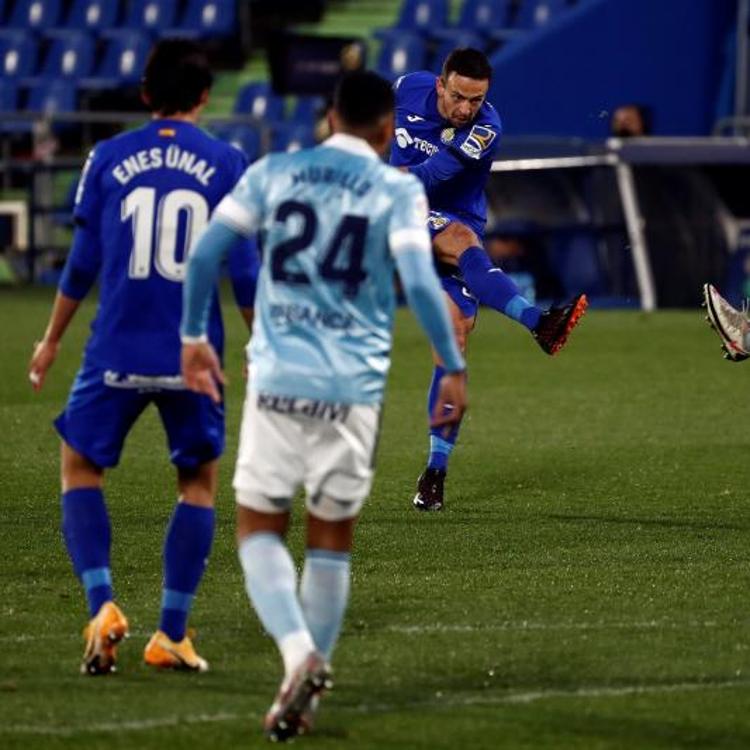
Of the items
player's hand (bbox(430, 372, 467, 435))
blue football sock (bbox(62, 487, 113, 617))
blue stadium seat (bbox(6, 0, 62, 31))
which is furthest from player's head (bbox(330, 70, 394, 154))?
blue stadium seat (bbox(6, 0, 62, 31))

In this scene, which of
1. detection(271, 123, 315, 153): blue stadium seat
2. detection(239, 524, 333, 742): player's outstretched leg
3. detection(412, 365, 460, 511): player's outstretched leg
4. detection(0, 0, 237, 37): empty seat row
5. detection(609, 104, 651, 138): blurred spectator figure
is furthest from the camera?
detection(0, 0, 237, 37): empty seat row

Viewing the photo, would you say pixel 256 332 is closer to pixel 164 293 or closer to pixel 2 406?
pixel 164 293

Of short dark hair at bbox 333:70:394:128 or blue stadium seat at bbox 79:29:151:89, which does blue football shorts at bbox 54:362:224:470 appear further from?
blue stadium seat at bbox 79:29:151:89

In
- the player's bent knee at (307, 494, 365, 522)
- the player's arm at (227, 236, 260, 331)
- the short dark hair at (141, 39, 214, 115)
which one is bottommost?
the player's bent knee at (307, 494, 365, 522)

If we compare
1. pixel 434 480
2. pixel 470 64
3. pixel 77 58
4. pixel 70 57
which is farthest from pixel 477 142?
pixel 70 57

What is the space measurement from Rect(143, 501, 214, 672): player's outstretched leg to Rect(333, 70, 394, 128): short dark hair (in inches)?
54.2

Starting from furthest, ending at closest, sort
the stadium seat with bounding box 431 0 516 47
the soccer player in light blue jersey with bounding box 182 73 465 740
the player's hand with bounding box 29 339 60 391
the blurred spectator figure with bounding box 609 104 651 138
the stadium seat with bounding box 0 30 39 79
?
1. the stadium seat with bounding box 0 30 39 79
2. the stadium seat with bounding box 431 0 516 47
3. the blurred spectator figure with bounding box 609 104 651 138
4. the player's hand with bounding box 29 339 60 391
5. the soccer player in light blue jersey with bounding box 182 73 465 740

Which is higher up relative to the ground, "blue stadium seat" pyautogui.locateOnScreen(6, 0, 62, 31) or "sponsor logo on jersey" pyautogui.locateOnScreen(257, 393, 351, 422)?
"sponsor logo on jersey" pyautogui.locateOnScreen(257, 393, 351, 422)

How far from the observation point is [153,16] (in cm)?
2850

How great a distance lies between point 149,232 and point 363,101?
0.91 meters

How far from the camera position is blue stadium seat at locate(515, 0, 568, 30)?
85.3 feet

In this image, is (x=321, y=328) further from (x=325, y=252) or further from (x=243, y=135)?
(x=243, y=135)

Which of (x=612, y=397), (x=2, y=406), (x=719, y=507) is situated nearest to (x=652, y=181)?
(x=612, y=397)

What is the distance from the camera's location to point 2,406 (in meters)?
14.3
